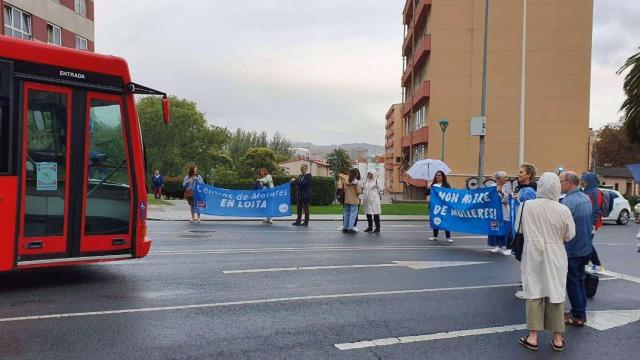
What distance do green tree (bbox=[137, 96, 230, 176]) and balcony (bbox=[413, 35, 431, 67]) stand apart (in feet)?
163

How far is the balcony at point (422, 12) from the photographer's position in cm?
4112

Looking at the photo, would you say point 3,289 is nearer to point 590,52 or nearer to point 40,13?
point 40,13

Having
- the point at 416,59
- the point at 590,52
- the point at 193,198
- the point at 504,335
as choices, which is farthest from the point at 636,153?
the point at 504,335

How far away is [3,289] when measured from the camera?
24.0 ft

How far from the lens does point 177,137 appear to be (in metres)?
86.5

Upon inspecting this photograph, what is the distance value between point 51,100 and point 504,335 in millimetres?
6332

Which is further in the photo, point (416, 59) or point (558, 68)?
point (416, 59)

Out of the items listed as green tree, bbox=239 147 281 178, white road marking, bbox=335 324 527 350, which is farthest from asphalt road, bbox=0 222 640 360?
green tree, bbox=239 147 281 178

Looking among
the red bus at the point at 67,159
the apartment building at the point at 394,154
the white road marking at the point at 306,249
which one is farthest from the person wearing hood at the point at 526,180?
the apartment building at the point at 394,154

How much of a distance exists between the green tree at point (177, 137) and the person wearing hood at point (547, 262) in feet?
273

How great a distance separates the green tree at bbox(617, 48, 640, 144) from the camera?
31.0 m

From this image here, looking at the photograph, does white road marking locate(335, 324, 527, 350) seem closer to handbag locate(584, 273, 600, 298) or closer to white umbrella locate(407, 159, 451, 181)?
handbag locate(584, 273, 600, 298)

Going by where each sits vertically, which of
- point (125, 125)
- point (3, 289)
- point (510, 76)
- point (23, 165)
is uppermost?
point (510, 76)

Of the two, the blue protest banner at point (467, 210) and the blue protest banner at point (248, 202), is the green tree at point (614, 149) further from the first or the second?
the blue protest banner at point (467, 210)
